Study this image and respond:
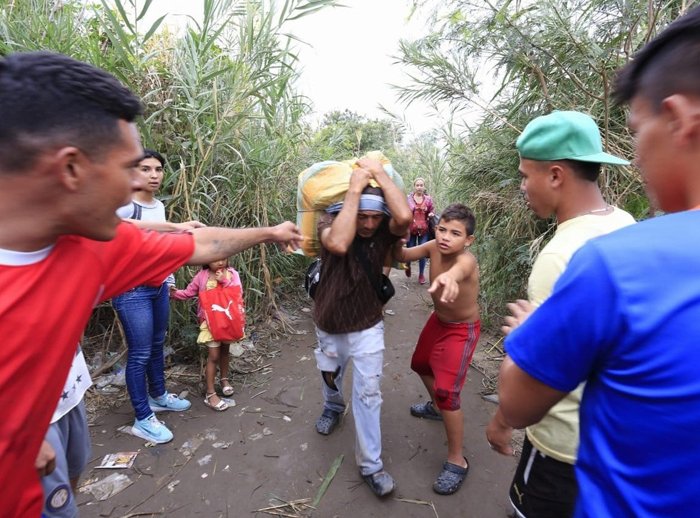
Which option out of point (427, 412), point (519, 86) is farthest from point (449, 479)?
point (519, 86)

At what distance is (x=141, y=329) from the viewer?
106 inches

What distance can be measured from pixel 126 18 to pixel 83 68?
8.98ft

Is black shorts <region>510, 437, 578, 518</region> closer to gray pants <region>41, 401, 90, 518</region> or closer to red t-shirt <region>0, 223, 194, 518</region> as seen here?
red t-shirt <region>0, 223, 194, 518</region>

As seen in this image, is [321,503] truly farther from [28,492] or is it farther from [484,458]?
[28,492]

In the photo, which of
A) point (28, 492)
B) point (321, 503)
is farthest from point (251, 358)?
point (28, 492)

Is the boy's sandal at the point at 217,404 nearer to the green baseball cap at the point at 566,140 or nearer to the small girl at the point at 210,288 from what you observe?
the small girl at the point at 210,288

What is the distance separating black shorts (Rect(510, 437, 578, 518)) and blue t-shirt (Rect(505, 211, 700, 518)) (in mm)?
784

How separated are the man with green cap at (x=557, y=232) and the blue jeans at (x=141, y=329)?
7.86ft

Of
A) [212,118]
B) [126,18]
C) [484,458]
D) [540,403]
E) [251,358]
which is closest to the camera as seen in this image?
[540,403]

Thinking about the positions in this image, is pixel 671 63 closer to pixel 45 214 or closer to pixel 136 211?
pixel 45 214

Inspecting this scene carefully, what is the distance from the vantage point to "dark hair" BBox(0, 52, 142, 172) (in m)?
0.84

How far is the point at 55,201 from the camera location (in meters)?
0.91

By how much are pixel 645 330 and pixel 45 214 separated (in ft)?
4.23

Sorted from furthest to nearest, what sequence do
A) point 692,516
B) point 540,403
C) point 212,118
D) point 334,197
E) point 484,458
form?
point 212,118 < point 484,458 < point 334,197 < point 540,403 < point 692,516
